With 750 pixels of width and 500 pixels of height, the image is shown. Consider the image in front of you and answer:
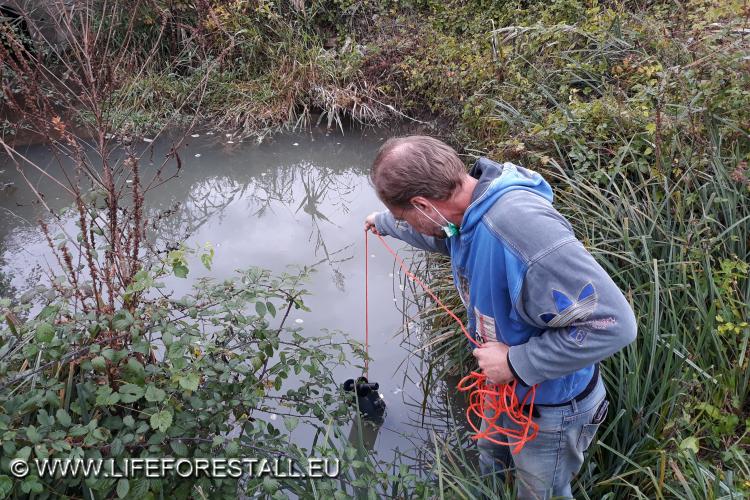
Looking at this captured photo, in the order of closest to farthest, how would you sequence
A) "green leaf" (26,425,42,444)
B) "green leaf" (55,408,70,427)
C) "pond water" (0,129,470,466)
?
"green leaf" (26,425,42,444) → "green leaf" (55,408,70,427) → "pond water" (0,129,470,466)

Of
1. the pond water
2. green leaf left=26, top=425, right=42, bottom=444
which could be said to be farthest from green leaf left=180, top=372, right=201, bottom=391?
the pond water

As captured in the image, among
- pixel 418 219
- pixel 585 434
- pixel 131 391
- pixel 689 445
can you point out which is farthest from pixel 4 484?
pixel 689 445

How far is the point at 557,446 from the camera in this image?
182 centimetres

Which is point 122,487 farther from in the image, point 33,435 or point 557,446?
point 557,446

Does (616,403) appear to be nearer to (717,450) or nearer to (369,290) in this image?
(717,450)

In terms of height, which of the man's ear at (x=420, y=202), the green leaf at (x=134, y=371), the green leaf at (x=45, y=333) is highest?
the man's ear at (x=420, y=202)

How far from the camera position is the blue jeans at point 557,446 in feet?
5.83

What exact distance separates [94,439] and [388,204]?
3.75 feet

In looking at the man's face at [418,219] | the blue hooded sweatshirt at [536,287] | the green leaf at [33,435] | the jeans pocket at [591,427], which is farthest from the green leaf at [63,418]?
the jeans pocket at [591,427]

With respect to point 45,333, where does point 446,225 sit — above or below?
above

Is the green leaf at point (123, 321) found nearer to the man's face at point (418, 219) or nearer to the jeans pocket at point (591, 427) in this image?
the man's face at point (418, 219)

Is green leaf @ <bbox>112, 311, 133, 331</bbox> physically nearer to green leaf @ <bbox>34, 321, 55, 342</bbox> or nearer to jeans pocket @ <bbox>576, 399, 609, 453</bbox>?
green leaf @ <bbox>34, 321, 55, 342</bbox>

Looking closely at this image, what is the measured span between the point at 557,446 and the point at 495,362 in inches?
15.2

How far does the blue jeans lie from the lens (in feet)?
5.83
